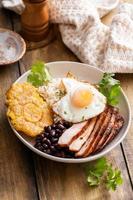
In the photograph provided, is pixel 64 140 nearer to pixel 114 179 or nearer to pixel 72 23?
pixel 114 179

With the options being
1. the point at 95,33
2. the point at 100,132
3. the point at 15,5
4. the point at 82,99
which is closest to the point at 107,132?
the point at 100,132

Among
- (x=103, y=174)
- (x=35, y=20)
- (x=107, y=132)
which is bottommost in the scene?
(x=103, y=174)

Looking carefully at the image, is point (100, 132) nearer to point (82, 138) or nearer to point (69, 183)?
point (82, 138)

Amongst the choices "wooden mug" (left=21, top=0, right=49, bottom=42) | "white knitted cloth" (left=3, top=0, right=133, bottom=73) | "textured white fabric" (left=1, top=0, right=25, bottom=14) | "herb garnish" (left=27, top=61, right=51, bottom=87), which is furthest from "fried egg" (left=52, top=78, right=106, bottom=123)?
"textured white fabric" (left=1, top=0, right=25, bottom=14)

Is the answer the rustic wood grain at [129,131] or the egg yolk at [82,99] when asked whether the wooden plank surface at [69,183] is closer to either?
the rustic wood grain at [129,131]

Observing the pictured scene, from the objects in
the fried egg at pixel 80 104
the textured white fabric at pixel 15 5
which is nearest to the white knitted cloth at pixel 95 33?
the textured white fabric at pixel 15 5

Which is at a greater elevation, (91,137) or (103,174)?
(91,137)
